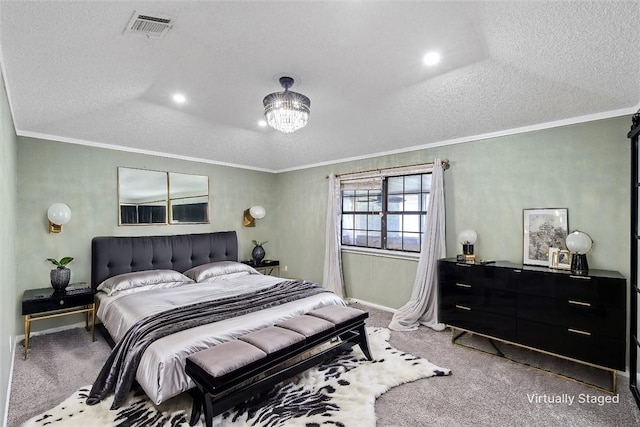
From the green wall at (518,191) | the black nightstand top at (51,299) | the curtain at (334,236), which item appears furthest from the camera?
the curtain at (334,236)

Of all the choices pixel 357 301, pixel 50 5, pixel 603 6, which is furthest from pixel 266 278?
pixel 603 6

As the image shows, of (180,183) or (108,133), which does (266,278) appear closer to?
(180,183)

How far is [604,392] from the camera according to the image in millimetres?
2475

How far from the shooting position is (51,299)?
321 centimetres

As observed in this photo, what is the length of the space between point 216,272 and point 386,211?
2625 millimetres

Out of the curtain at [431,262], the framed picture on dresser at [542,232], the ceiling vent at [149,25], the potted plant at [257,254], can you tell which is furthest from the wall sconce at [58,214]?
the framed picture on dresser at [542,232]

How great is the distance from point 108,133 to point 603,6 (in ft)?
15.6

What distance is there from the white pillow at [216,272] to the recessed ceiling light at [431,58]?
3468 mm

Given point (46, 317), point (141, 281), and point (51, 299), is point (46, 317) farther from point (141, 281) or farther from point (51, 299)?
point (141, 281)

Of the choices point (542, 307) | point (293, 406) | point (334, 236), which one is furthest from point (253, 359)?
point (334, 236)

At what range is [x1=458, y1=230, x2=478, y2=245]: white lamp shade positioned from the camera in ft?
11.6

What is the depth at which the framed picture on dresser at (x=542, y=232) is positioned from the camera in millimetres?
3092

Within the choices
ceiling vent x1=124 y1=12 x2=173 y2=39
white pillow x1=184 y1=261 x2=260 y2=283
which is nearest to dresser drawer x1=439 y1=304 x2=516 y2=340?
white pillow x1=184 y1=261 x2=260 y2=283

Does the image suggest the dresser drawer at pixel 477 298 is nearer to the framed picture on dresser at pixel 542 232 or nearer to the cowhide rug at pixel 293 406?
the framed picture on dresser at pixel 542 232
